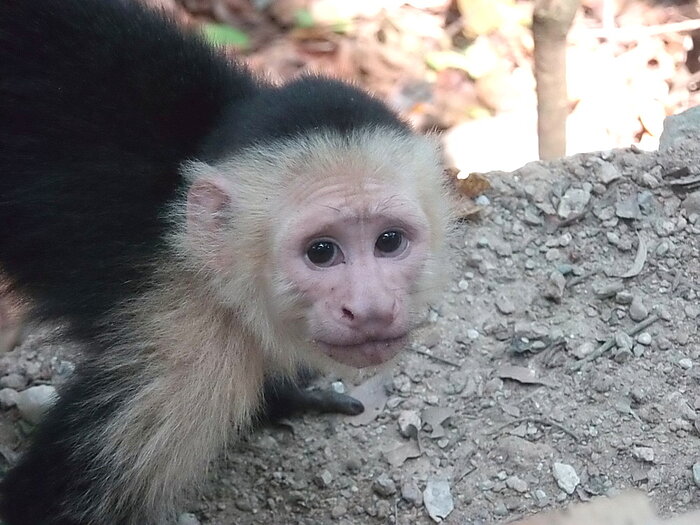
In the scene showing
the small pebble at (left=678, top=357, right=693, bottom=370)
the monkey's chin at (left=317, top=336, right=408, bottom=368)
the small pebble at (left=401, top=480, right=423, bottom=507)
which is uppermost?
the monkey's chin at (left=317, top=336, right=408, bottom=368)

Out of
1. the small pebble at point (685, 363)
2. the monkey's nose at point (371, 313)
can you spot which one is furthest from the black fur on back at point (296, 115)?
the small pebble at point (685, 363)

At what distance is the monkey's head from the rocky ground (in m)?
0.56

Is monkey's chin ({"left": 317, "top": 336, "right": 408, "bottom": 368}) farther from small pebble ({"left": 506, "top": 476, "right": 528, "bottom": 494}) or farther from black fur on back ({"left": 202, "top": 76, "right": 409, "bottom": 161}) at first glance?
small pebble ({"left": 506, "top": 476, "right": 528, "bottom": 494})

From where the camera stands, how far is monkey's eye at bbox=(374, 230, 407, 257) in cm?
215

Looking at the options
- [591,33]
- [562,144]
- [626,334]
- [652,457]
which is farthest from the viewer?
[591,33]

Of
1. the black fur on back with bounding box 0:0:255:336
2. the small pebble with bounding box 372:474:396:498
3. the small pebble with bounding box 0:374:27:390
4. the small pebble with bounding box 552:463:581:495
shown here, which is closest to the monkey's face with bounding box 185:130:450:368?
the black fur on back with bounding box 0:0:255:336

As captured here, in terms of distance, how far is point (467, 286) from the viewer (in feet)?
9.97

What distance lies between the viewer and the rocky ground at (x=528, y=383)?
248 cm

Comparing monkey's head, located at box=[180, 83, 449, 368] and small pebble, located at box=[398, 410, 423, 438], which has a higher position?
monkey's head, located at box=[180, 83, 449, 368]

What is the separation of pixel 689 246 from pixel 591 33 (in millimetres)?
2649

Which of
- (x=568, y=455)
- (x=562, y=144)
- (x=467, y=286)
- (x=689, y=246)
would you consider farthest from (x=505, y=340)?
(x=562, y=144)

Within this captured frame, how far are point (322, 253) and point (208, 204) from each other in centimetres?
33

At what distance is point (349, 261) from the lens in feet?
6.81

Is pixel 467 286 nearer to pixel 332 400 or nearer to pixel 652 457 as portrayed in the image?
pixel 332 400
